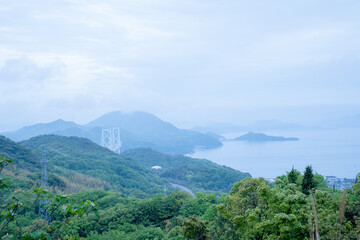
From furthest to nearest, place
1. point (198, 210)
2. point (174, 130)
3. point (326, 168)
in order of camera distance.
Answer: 1. point (174, 130)
2. point (326, 168)
3. point (198, 210)

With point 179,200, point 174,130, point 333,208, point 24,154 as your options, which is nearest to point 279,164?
point 179,200

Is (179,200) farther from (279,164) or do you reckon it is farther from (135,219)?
(279,164)

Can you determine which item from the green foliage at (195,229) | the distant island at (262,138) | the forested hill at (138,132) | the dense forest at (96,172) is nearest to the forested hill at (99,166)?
the dense forest at (96,172)

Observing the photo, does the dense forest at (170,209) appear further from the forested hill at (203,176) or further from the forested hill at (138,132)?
the forested hill at (138,132)

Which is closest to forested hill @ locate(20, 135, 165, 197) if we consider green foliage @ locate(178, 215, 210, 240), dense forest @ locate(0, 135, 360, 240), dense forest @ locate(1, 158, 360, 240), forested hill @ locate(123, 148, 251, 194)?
dense forest @ locate(0, 135, 360, 240)

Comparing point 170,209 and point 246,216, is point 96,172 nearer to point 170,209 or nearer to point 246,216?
point 170,209

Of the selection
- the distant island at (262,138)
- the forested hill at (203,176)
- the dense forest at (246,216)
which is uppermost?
the distant island at (262,138)

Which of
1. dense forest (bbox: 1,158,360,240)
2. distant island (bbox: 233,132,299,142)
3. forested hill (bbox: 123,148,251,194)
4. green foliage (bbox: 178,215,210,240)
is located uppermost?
distant island (bbox: 233,132,299,142)

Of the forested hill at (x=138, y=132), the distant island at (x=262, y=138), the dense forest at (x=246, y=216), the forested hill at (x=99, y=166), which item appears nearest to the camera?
the dense forest at (x=246, y=216)

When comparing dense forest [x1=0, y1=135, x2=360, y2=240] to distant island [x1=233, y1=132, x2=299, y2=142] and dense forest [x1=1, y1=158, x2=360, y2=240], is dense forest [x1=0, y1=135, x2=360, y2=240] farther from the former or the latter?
distant island [x1=233, y1=132, x2=299, y2=142]
